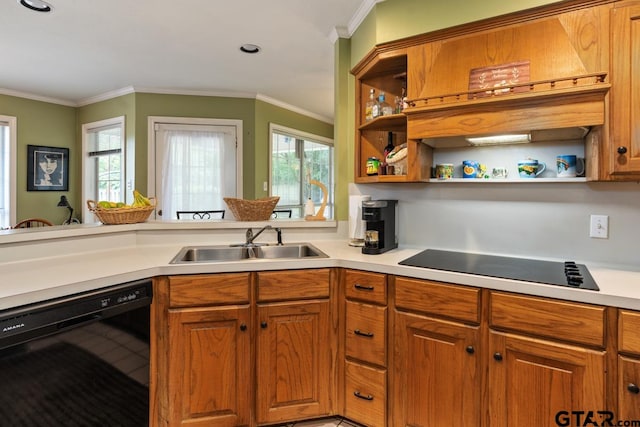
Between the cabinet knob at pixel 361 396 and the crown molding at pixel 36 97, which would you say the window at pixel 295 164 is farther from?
the cabinet knob at pixel 361 396

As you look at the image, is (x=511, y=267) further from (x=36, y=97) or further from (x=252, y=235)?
(x=36, y=97)

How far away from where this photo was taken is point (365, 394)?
175 cm

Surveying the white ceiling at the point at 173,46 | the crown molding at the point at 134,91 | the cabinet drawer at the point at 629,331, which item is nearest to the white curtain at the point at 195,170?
the crown molding at the point at 134,91

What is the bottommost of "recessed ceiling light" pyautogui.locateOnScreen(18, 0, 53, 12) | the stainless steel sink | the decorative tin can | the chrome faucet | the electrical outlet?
the stainless steel sink

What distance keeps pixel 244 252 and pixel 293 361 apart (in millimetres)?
736

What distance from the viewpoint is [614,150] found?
4.80ft

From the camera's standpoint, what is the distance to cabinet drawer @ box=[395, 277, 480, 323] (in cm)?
147

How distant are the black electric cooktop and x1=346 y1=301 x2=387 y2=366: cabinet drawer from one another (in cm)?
29

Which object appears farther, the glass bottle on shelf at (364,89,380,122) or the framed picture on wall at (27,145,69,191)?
the framed picture on wall at (27,145,69,191)

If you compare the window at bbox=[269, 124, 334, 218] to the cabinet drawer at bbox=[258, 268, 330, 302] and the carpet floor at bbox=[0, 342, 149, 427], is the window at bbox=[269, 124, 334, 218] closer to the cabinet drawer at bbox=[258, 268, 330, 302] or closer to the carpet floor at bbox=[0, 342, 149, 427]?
the cabinet drawer at bbox=[258, 268, 330, 302]

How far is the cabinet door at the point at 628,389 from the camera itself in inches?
47.3

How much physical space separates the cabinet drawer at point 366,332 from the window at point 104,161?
3572 millimetres

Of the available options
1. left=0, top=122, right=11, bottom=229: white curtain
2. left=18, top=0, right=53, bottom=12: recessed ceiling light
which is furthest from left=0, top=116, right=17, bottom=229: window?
left=18, top=0, right=53, bottom=12: recessed ceiling light

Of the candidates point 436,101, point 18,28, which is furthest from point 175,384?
point 18,28
